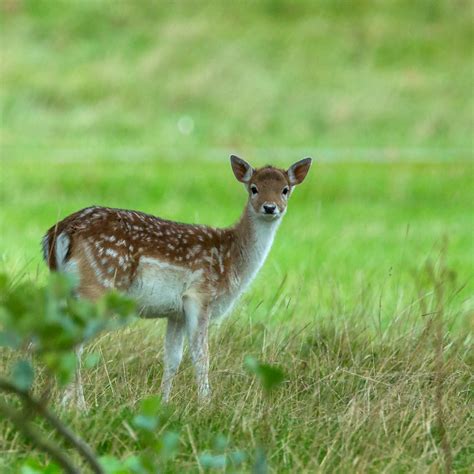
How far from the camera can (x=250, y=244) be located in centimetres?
777

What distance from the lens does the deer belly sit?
22.7ft

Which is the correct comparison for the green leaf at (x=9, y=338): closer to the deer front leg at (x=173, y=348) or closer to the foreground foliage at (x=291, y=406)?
the foreground foliage at (x=291, y=406)

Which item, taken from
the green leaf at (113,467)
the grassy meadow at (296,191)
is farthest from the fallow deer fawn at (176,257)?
the green leaf at (113,467)

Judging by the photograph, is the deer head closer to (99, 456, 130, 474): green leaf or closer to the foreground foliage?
the foreground foliage

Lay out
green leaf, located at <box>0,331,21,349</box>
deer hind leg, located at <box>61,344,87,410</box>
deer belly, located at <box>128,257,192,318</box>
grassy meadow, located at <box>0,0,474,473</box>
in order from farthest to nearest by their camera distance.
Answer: deer belly, located at <box>128,257,192,318</box>, grassy meadow, located at <box>0,0,474,473</box>, deer hind leg, located at <box>61,344,87,410</box>, green leaf, located at <box>0,331,21,349</box>

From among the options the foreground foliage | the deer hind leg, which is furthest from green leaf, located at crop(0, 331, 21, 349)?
the deer hind leg

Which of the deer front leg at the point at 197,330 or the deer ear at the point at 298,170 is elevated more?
the deer ear at the point at 298,170

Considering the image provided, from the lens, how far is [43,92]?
31.9m

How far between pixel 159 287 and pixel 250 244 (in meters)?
0.92

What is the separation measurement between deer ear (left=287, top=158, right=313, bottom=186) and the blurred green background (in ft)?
10.3

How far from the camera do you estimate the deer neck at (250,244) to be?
7691 mm

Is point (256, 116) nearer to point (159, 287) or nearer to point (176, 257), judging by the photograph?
point (176, 257)

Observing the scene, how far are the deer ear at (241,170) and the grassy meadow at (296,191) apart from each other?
2.33 feet

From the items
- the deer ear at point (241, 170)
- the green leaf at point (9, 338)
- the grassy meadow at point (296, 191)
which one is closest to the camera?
the green leaf at point (9, 338)
